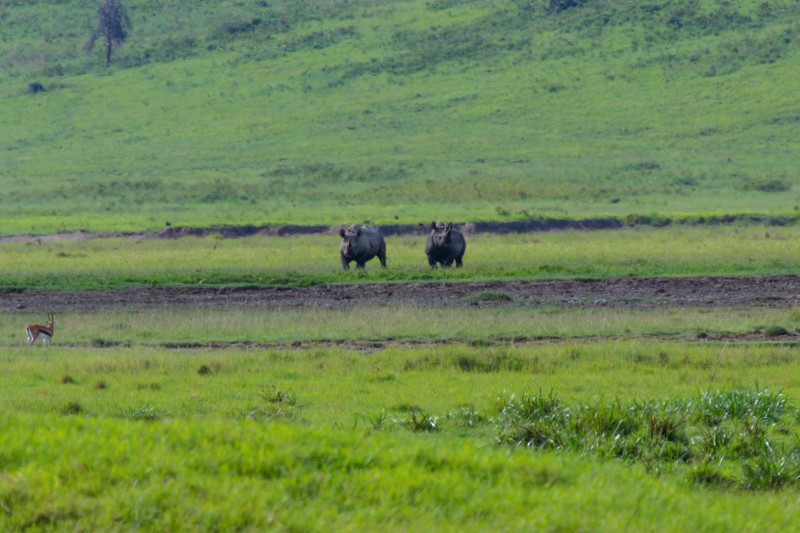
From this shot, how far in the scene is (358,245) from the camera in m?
31.9

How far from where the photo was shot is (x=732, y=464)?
945cm

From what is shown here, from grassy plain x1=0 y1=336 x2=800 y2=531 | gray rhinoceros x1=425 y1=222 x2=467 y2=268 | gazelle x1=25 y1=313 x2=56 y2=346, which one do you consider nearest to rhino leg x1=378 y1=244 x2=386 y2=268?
gray rhinoceros x1=425 y1=222 x2=467 y2=268

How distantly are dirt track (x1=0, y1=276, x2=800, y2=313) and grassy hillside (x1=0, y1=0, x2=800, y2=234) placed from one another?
2574cm

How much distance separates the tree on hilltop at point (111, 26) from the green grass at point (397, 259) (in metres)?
55.5

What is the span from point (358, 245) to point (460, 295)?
681 cm

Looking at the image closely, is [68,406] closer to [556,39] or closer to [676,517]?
[676,517]

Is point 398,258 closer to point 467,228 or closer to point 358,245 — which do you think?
point 358,245

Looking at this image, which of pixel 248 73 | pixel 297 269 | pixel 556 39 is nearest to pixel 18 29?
pixel 248 73

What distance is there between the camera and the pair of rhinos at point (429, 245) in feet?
104

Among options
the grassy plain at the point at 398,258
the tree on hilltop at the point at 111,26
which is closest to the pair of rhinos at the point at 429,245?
the grassy plain at the point at 398,258

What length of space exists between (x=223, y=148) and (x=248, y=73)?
1530 cm

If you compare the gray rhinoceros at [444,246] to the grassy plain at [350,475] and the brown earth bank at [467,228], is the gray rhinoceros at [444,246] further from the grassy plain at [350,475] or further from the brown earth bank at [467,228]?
the grassy plain at [350,475]

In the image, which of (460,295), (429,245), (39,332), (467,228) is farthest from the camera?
(467,228)

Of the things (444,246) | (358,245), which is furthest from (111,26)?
(444,246)
